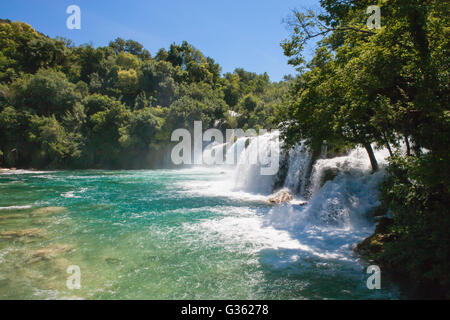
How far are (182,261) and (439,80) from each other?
246 inches

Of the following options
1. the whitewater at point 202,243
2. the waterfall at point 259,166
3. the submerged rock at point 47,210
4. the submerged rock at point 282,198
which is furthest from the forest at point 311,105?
the submerged rock at point 47,210

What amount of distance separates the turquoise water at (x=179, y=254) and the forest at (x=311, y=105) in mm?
1301

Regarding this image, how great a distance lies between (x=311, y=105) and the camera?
9219 mm

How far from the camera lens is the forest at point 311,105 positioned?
4.18 meters

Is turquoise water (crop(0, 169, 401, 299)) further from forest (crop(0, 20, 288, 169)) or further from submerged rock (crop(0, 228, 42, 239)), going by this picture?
forest (crop(0, 20, 288, 169))

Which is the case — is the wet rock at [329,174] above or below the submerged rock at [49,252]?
above

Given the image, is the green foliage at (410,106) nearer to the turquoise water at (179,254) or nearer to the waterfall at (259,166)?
the turquoise water at (179,254)

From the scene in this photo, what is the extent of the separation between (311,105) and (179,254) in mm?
6664

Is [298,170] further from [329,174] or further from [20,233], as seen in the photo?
[20,233]

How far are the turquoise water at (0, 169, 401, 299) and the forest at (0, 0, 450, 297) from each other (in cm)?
130

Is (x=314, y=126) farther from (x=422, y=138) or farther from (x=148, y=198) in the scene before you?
(x=148, y=198)

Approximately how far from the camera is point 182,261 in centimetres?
632

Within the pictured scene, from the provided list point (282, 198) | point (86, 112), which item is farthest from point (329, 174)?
point (86, 112)
